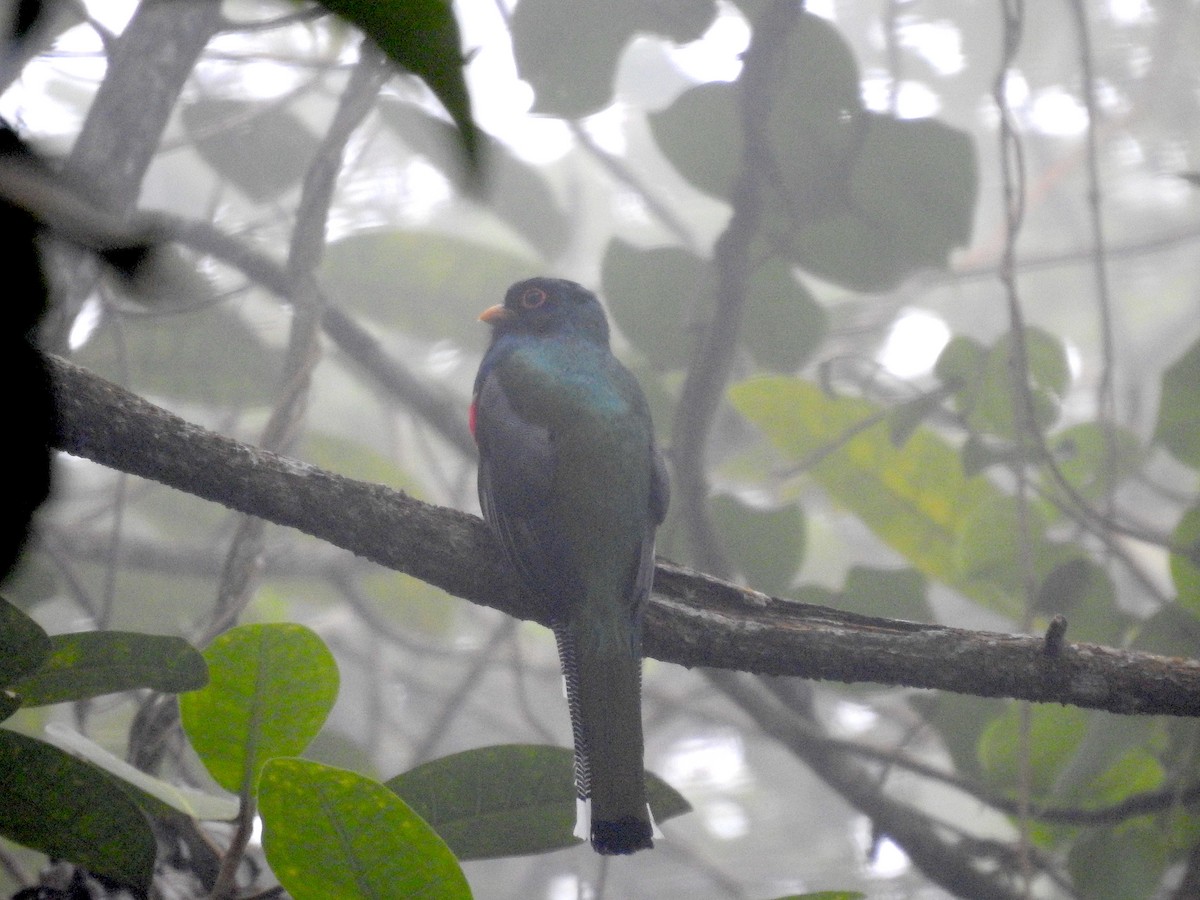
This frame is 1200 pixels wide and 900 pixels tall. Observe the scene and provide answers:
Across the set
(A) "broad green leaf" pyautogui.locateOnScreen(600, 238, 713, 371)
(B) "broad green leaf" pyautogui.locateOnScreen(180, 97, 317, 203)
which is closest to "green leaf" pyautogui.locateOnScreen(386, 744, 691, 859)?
(A) "broad green leaf" pyautogui.locateOnScreen(600, 238, 713, 371)

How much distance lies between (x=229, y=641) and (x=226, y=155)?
8.36ft

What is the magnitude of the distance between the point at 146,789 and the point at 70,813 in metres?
0.10

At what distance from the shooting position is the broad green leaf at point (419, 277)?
4.26 metres

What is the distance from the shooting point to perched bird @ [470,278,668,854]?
1993mm

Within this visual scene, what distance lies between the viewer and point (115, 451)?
161 centimetres

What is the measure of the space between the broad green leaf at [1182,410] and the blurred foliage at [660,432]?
0.01 metres

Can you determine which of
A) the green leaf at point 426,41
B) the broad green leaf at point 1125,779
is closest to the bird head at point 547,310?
the broad green leaf at point 1125,779

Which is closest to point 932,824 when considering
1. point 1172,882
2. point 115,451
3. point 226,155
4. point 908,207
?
point 1172,882

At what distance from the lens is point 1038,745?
295 centimetres

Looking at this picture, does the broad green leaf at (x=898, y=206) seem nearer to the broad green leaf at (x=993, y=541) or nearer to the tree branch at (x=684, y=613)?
the broad green leaf at (x=993, y=541)

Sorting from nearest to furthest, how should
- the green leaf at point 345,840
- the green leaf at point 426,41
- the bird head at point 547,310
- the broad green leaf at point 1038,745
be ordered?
the green leaf at point 426,41, the green leaf at point 345,840, the broad green leaf at point 1038,745, the bird head at point 547,310

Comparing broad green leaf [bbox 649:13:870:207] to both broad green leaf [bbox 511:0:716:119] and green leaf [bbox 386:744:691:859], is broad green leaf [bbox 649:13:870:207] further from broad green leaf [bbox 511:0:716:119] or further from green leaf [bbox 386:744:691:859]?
green leaf [bbox 386:744:691:859]

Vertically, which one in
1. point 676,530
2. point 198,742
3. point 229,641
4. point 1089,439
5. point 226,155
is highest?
point 226,155

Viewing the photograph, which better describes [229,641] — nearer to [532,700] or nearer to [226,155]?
[226,155]
